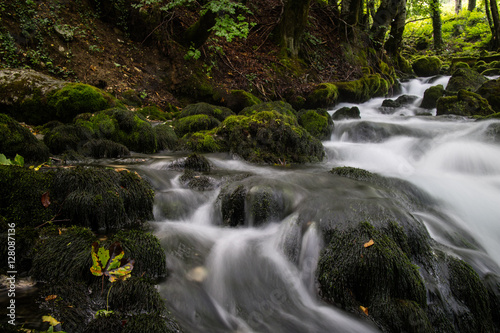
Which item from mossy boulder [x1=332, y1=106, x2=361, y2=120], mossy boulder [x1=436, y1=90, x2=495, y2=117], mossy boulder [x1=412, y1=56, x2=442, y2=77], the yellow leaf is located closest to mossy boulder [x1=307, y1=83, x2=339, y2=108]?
mossy boulder [x1=332, y1=106, x2=361, y2=120]

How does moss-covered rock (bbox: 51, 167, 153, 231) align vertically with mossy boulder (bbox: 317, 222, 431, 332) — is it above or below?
above

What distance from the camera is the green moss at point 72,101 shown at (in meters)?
6.15

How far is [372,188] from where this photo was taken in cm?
413

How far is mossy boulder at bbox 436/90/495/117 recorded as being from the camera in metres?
9.43

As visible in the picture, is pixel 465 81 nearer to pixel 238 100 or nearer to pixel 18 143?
pixel 238 100

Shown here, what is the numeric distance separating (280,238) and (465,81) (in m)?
13.2

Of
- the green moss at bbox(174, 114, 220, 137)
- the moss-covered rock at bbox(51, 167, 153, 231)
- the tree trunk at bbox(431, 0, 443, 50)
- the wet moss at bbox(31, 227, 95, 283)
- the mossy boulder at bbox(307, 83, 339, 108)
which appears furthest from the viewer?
the tree trunk at bbox(431, 0, 443, 50)

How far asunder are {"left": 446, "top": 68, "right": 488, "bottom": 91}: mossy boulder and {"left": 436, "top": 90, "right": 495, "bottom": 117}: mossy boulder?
9.05 ft

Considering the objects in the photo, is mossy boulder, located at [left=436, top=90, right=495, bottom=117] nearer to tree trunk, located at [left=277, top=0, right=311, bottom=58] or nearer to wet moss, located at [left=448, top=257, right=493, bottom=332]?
tree trunk, located at [left=277, top=0, right=311, bottom=58]

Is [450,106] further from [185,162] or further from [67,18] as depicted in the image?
[67,18]

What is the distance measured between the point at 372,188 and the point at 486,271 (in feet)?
5.06

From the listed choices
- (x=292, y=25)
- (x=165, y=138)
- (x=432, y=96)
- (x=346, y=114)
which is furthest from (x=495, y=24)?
(x=165, y=138)

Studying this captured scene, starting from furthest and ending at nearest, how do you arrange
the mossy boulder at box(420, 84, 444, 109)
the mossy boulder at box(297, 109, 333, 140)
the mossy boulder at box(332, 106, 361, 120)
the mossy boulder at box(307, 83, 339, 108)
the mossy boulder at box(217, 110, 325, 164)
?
1. the mossy boulder at box(420, 84, 444, 109)
2. the mossy boulder at box(307, 83, 339, 108)
3. the mossy boulder at box(332, 106, 361, 120)
4. the mossy boulder at box(297, 109, 333, 140)
5. the mossy boulder at box(217, 110, 325, 164)

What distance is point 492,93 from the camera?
10008mm
